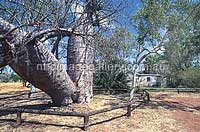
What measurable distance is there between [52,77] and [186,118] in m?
5.43

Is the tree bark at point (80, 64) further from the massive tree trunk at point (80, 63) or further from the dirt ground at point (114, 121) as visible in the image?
the dirt ground at point (114, 121)

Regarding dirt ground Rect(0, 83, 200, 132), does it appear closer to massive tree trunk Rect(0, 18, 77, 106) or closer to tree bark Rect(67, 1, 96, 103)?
tree bark Rect(67, 1, 96, 103)

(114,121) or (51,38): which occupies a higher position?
(51,38)

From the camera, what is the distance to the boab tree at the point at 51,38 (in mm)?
7551

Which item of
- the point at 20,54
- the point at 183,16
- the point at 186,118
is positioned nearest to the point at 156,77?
the point at 183,16

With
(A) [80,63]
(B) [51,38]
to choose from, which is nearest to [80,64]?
(A) [80,63]

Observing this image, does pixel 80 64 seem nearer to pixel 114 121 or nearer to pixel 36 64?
pixel 36 64

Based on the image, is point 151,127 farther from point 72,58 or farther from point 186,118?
point 72,58

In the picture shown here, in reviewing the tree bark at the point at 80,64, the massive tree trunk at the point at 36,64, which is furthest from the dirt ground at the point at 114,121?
the massive tree trunk at the point at 36,64

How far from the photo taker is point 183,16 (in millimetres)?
17922

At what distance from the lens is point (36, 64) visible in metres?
10.4

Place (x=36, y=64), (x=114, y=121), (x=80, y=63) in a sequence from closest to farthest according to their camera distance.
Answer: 1. (x=36, y=64)
2. (x=114, y=121)
3. (x=80, y=63)

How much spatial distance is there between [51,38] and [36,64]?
4.03 feet

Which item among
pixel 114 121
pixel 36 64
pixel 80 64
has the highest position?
pixel 80 64
